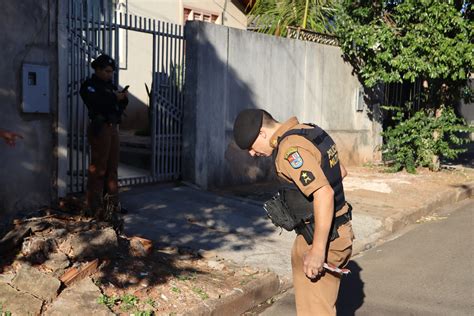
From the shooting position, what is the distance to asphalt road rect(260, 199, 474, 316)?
5016 mm

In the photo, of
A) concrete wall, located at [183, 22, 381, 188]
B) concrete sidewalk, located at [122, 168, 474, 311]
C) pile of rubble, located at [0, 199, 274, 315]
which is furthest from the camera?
concrete wall, located at [183, 22, 381, 188]

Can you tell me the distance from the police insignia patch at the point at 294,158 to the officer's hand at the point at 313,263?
0.43m

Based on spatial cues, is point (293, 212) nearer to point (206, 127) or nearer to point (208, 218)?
point (208, 218)

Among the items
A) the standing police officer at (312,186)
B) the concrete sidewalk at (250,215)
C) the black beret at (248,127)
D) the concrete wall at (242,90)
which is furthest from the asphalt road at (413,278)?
the concrete wall at (242,90)

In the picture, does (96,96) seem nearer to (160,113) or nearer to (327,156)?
(160,113)

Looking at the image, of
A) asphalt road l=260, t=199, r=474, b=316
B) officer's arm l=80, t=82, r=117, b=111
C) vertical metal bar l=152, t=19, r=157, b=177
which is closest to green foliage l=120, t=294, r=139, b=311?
asphalt road l=260, t=199, r=474, b=316

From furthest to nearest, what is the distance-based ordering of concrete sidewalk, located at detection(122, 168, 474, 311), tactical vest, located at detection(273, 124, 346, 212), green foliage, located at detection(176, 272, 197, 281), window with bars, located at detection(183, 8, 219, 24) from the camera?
window with bars, located at detection(183, 8, 219, 24) < concrete sidewalk, located at detection(122, 168, 474, 311) < green foliage, located at detection(176, 272, 197, 281) < tactical vest, located at detection(273, 124, 346, 212)

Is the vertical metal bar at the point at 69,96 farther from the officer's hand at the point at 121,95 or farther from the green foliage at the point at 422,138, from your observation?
the green foliage at the point at 422,138

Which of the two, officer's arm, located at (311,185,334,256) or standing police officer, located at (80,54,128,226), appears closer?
officer's arm, located at (311,185,334,256)

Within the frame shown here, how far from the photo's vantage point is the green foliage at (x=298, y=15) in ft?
45.3

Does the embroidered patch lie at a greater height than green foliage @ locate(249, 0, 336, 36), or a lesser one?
lesser

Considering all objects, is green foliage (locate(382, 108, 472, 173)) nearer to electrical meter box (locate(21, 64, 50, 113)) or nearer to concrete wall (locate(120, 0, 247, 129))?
concrete wall (locate(120, 0, 247, 129))

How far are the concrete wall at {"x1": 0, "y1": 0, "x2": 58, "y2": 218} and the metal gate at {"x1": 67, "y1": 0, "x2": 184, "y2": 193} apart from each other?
1.54ft

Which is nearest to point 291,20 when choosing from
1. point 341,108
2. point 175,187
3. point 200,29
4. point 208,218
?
point 341,108
